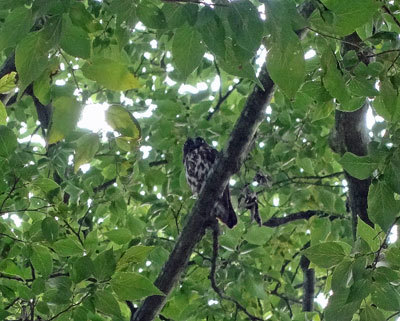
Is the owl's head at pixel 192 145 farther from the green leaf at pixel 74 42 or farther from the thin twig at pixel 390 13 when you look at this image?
the green leaf at pixel 74 42

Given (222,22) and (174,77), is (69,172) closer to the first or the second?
(174,77)

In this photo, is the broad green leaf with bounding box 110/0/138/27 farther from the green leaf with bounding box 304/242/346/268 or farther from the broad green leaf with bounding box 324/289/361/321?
the broad green leaf with bounding box 324/289/361/321

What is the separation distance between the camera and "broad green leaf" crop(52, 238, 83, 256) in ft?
7.57

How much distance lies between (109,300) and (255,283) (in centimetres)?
174

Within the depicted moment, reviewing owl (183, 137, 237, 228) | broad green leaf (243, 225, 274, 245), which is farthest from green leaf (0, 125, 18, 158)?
owl (183, 137, 237, 228)

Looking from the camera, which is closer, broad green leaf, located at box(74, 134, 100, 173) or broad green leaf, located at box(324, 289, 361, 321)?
broad green leaf, located at box(74, 134, 100, 173)

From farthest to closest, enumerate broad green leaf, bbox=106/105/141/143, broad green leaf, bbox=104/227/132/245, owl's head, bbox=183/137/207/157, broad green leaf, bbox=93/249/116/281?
owl's head, bbox=183/137/207/157, broad green leaf, bbox=104/227/132/245, broad green leaf, bbox=93/249/116/281, broad green leaf, bbox=106/105/141/143

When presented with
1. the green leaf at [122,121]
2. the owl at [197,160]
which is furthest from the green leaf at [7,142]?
the owl at [197,160]

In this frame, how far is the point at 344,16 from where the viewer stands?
1.37m

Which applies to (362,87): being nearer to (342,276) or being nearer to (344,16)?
(344,16)

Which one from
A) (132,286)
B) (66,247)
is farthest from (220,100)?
(132,286)

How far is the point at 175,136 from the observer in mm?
3871

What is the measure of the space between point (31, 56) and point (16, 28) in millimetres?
63

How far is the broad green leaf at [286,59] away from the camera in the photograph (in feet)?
3.95
